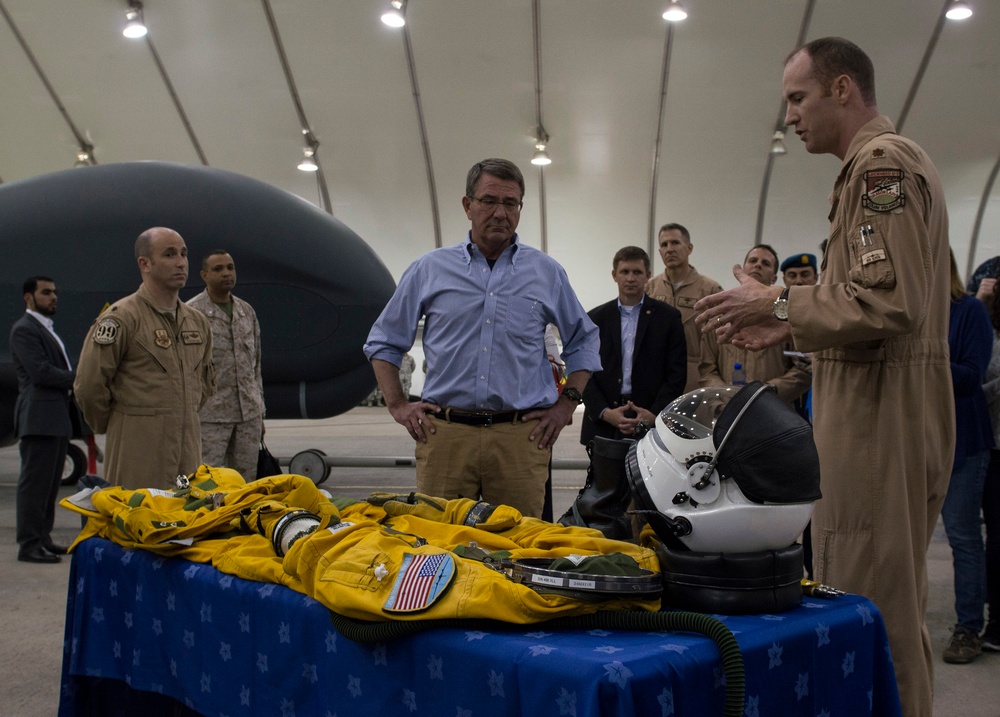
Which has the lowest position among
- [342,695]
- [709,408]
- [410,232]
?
[342,695]

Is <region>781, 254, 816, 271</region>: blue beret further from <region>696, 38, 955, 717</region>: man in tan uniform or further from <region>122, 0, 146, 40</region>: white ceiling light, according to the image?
<region>122, 0, 146, 40</region>: white ceiling light

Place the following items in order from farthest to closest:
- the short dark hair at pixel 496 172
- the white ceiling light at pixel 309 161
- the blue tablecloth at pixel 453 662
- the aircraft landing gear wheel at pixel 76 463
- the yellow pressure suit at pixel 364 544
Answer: the white ceiling light at pixel 309 161
the aircraft landing gear wheel at pixel 76 463
the short dark hair at pixel 496 172
the yellow pressure suit at pixel 364 544
the blue tablecloth at pixel 453 662

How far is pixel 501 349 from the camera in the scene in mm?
2475

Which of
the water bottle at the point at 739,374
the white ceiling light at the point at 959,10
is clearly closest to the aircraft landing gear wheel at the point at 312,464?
the water bottle at the point at 739,374

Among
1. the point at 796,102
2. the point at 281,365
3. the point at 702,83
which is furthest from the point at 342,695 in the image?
the point at 702,83

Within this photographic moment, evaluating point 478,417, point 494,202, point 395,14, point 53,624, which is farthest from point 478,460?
point 395,14

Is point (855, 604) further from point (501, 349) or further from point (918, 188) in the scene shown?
point (501, 349)

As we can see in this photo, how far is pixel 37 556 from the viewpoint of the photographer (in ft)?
14.1

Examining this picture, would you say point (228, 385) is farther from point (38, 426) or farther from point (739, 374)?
point (739, 374)

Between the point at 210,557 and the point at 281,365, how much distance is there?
4304mm

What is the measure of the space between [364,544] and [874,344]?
3.52 feet

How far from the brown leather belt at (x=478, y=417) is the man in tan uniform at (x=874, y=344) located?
2.92ft

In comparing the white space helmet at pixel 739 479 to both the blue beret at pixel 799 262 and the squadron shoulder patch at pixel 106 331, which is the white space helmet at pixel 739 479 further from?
the blue beret at pixel 799 262

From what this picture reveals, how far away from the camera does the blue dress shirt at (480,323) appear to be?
8.07 feet
